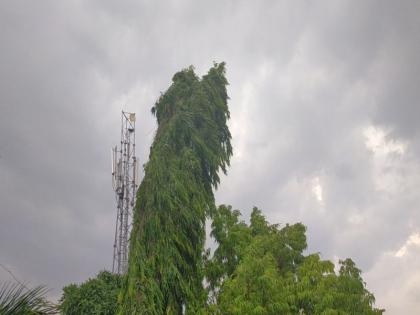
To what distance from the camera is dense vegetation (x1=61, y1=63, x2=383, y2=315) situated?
14734 mm

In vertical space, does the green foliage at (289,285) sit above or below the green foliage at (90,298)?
below

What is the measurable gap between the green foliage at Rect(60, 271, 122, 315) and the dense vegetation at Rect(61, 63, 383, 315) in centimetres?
5

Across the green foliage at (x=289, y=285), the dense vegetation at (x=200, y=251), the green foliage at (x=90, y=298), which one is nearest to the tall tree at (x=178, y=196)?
the dense vegetation at (x=200, y=251)

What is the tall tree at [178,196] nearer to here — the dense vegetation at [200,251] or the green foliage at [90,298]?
the dense vegetation at [200,251]

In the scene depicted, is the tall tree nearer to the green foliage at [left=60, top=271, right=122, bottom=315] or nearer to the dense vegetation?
the dense vegetation

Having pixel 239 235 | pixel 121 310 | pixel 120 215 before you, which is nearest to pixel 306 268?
pixel 239 235

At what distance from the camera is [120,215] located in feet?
95.6

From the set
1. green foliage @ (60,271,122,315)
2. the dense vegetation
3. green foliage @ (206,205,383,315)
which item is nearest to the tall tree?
the dense vegetation

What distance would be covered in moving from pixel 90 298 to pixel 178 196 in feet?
24.9

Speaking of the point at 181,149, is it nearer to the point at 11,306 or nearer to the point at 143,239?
the point at 143,239

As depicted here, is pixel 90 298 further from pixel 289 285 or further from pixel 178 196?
pixel 289 285

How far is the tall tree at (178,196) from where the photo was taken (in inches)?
739

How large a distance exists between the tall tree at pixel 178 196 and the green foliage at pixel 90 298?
3.97 metres

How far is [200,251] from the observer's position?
67.2 ft
